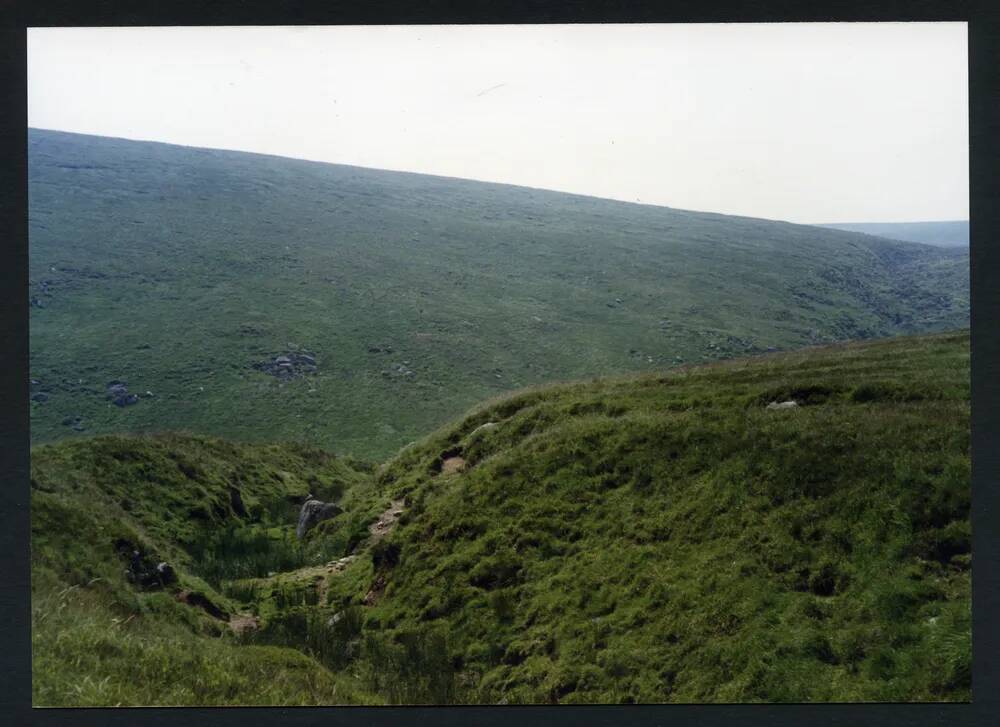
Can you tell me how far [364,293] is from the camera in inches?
2319

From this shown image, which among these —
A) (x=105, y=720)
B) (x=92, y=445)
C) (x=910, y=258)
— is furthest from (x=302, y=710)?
(x=910, y=258)

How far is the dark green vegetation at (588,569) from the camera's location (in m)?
11.1

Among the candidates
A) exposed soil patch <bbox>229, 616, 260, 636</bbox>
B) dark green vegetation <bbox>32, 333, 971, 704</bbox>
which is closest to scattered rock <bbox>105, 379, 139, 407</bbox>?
dark green vegetation <bbox>32, 333, 971, 704</bbox>

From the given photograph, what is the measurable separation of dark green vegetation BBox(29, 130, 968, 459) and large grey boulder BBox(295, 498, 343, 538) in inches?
857

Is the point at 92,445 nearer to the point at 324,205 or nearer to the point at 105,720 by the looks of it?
the point at 105,720

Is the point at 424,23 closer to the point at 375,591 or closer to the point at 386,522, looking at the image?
the point at 375,591

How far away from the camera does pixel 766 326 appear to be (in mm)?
59719

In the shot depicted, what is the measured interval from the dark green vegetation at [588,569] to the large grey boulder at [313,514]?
80 centimetres

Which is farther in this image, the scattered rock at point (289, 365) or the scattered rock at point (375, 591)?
the scattered rock at point (289, 365)

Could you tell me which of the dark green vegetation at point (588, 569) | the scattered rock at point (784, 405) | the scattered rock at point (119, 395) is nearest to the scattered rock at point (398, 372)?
the scattered rock at point (119, 395)

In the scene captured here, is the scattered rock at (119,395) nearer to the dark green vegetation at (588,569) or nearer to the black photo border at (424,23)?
the dark green vegetation at (588,569)

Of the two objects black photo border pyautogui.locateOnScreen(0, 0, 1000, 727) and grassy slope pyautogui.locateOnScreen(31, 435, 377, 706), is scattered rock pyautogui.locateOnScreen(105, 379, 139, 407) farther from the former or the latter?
black photo border pyautogui.locateOnScreen(0, 0, 1000, 727)

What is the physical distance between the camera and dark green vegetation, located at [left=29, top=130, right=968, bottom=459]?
4672cm

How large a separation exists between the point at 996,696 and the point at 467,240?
6535 centimetres
